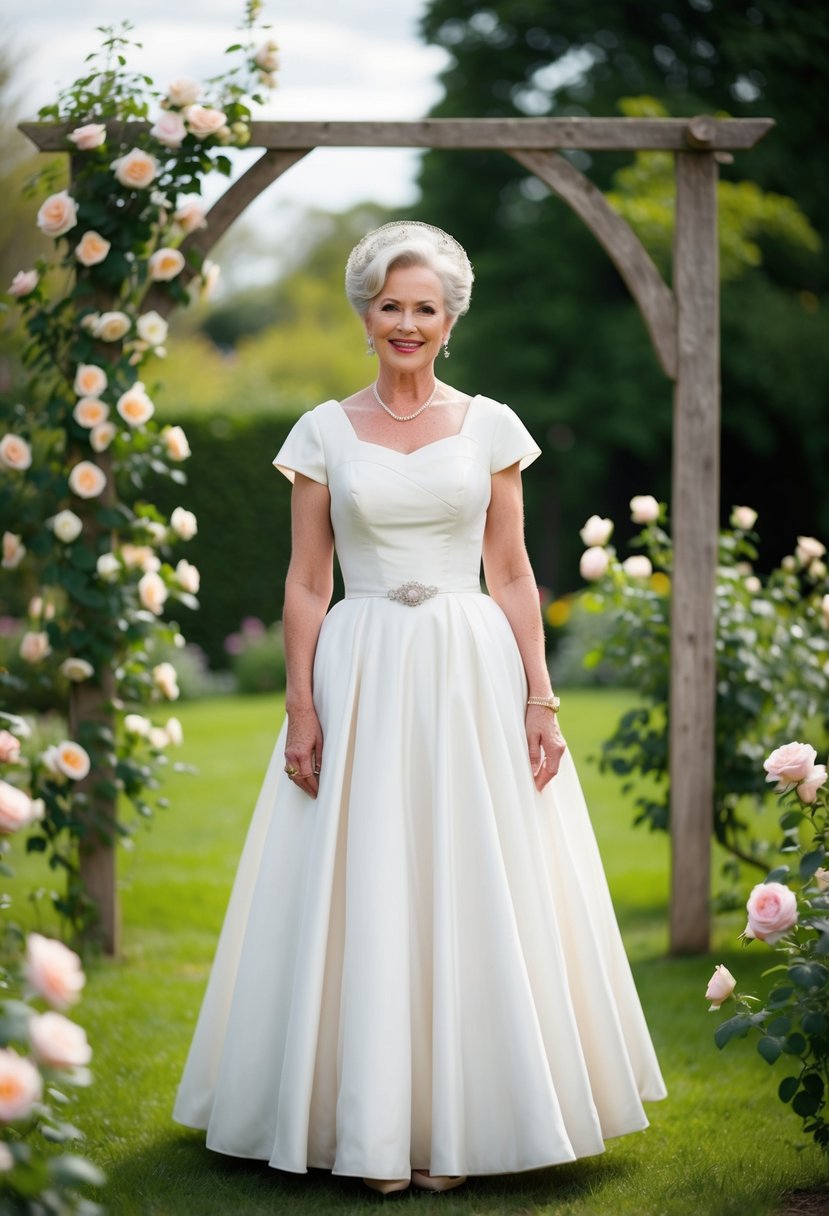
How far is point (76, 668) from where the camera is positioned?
4770 millimetres

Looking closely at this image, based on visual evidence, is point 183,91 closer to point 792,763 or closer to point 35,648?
point 35,648

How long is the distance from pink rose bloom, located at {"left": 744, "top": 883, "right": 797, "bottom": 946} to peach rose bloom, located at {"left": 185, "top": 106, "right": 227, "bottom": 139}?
303 cm

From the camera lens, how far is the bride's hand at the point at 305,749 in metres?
3.06

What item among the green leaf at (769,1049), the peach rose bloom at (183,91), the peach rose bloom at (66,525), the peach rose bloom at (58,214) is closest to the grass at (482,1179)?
the green leaf at (769,1049)

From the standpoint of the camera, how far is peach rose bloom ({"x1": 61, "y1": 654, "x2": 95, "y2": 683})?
4762 mm

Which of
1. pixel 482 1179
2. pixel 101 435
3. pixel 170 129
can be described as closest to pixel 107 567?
pixel 101 435

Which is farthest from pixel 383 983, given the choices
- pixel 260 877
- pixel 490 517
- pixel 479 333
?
pixel 479 333

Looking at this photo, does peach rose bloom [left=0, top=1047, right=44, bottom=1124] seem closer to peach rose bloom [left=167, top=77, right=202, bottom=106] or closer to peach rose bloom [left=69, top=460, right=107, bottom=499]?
peach rose bloom [left=69, top=460, right=107, bottom=499]

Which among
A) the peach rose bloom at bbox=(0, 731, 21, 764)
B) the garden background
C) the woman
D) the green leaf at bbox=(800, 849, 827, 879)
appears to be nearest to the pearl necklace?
the woman

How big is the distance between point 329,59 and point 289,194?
12012 mm

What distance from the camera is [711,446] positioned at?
4.87 metres

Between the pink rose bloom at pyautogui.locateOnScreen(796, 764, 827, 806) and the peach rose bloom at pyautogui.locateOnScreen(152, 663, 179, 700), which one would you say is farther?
the peach rose bloom at pyautogui.locateOnScreen(152, 663, 179, 700)

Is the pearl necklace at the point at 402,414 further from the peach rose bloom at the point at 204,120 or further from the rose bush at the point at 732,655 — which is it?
the rose bush at the point at 732,655

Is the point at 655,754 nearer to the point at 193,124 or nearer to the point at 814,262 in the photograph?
the point at 193,124
